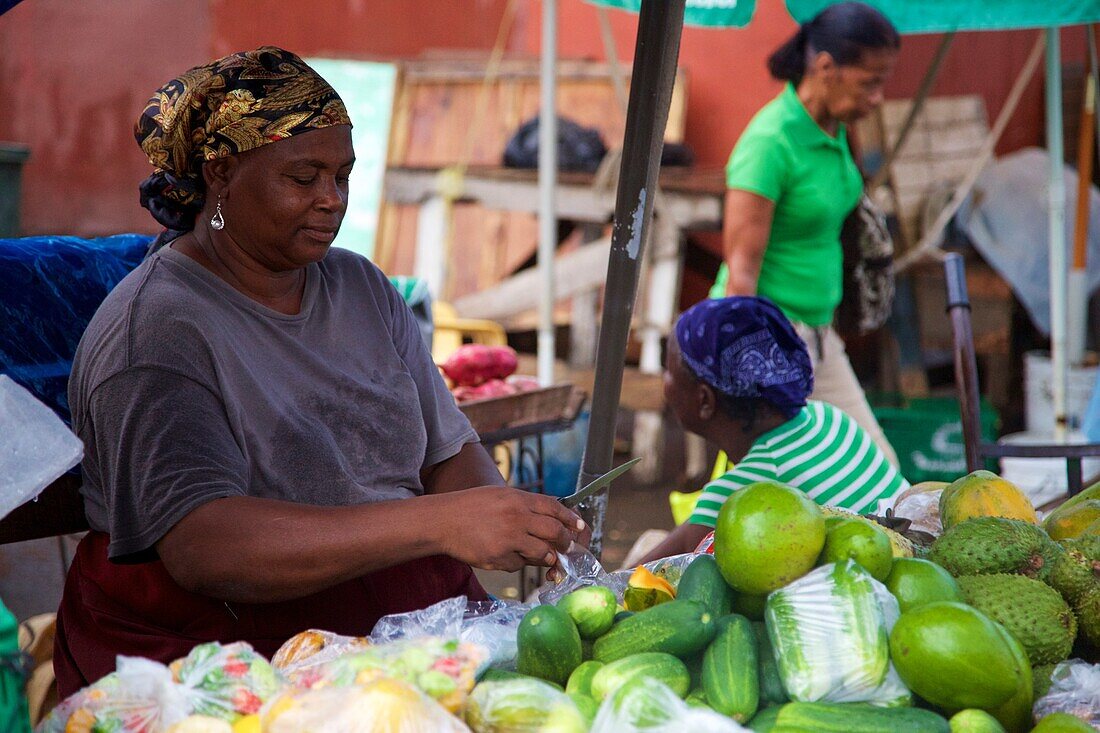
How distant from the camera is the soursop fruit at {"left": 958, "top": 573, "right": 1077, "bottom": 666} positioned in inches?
63.7

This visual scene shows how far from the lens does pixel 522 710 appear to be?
1379 millimetres

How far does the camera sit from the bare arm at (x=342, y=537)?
183cm

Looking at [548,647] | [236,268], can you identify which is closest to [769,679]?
[548,647]

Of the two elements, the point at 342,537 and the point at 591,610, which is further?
the point at 342,537

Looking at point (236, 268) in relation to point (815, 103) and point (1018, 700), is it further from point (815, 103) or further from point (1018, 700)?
point (815, 103)

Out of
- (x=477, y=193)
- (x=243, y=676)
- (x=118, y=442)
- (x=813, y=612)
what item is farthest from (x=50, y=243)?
(x=477, y=193)

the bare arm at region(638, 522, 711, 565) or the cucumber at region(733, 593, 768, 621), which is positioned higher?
the cucumber at region(733, 593, 768, 621)

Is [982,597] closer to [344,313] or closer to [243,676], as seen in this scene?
[243,676]

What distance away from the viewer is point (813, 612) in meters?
1.51

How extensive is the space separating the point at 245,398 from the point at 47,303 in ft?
2.97

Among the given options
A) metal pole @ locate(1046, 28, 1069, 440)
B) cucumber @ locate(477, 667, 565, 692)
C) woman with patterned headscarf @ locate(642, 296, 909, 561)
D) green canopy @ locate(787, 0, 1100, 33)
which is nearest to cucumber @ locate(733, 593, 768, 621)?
cucumber @ locate(477, 667, 565, 692)

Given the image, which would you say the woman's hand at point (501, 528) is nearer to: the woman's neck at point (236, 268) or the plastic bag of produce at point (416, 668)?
the plastic bag of produce at point (416, 668)

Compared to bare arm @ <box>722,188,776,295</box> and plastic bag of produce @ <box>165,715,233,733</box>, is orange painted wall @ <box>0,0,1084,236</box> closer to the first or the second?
bare arm @ <box>722,188,776,295</box>

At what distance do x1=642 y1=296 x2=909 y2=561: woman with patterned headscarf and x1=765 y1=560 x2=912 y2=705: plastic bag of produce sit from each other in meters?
1.20
